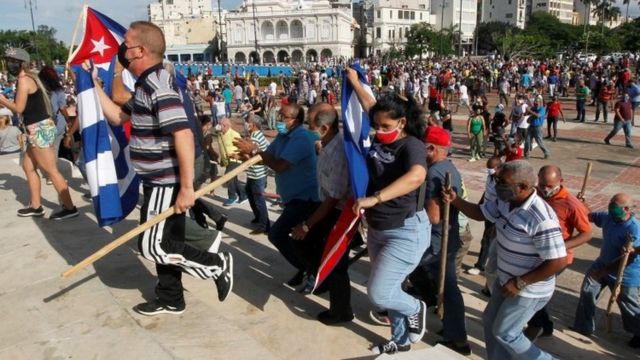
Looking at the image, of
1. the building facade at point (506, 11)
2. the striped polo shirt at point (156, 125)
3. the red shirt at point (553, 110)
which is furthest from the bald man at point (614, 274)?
the building facade at point (506, 11)

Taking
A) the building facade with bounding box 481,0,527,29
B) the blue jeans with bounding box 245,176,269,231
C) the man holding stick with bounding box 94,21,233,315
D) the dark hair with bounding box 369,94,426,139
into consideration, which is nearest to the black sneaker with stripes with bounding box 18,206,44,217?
the blue jeans with bounding box 245,176,269,231

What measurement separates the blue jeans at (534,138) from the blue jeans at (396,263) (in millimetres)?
10723

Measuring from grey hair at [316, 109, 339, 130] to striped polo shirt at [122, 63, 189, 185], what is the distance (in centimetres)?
95

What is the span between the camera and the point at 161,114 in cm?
323

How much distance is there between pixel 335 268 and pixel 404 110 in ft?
4.15

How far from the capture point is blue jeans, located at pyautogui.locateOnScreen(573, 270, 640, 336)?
14.0 feet

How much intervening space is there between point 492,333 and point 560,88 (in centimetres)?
2825

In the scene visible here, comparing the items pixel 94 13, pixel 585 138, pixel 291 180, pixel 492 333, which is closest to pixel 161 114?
pixel 291 180

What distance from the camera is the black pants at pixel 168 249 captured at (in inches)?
136

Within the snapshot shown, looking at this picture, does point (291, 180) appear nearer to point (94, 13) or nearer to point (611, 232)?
point (94, 13)

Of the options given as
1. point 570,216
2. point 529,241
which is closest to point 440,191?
point 529,241

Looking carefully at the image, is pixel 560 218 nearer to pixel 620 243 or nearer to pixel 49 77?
pixel 620 243

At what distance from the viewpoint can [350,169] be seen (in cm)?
336

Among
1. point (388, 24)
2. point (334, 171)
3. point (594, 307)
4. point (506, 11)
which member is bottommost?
point (594, 307)
